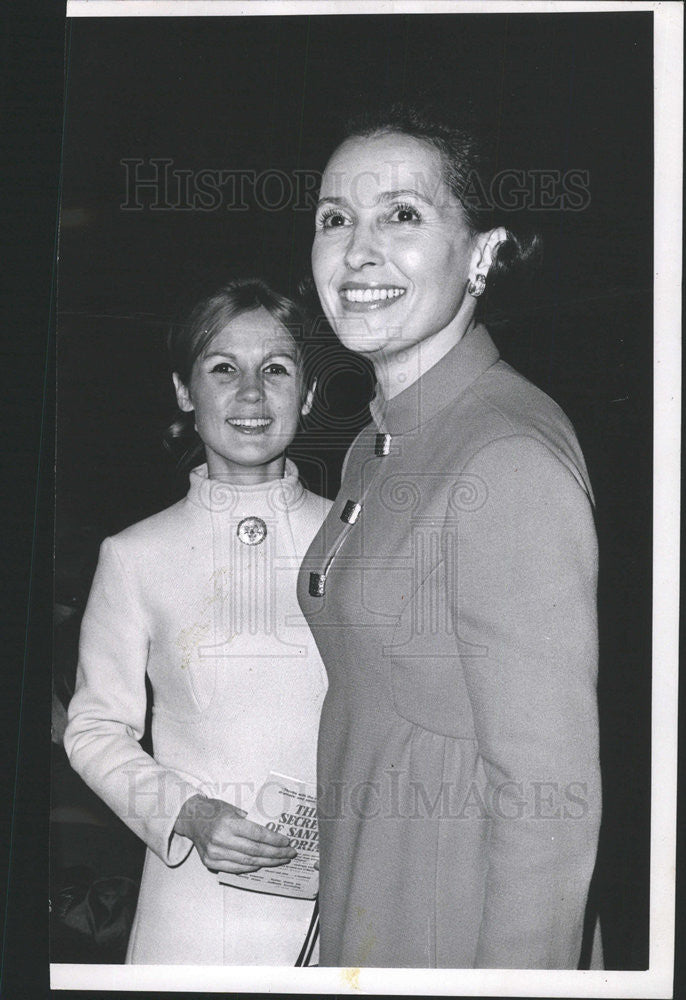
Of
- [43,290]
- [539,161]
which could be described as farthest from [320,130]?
[43,290]

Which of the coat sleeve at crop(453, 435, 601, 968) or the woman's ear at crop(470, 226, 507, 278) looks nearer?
the coat sleeve at crop(453, 435, 601, 968)

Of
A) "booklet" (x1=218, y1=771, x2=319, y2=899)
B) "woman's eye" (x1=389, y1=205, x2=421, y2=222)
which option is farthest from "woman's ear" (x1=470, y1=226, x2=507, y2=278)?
"booklet" (x1=218, y1=771, x2=319, y2=899)

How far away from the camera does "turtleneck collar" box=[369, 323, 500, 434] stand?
52.6 inches

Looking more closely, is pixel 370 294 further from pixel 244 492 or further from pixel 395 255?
pixel 244 492

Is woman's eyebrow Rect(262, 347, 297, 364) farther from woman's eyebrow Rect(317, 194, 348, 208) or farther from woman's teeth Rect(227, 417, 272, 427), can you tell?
woman's eyebrow Rect(317, 194, 348, 208)

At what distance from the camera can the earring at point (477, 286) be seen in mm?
1399

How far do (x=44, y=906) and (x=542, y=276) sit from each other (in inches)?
50.7

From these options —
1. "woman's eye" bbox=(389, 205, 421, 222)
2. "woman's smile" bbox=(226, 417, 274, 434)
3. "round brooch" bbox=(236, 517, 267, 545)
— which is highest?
"woman's eye" bbox=(389, 205, 421, 222)

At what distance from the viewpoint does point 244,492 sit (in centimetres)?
144

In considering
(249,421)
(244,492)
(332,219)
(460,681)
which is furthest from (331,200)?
(460,681)

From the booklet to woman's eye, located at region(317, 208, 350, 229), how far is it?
84cm

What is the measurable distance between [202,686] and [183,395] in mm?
448

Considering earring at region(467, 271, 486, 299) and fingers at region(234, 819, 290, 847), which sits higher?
earring at region(467, 271, 486, 299)

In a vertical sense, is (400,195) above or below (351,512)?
above
